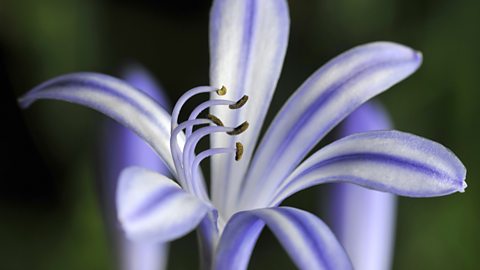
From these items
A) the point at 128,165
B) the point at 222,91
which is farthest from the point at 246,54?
the point at 128,165

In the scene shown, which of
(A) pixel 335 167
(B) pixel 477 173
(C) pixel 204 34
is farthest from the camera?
(C) pixel 204 34

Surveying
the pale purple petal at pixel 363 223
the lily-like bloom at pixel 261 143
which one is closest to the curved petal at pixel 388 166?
the lily-like bloom at pixel 261 143

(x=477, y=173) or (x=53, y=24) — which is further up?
(x=53, y=24)

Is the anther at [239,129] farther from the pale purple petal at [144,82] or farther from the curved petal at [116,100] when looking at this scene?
the pale purple petal at [144,82]

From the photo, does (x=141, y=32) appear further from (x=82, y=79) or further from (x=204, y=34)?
(x=82, y=79)

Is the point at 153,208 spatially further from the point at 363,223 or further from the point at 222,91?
the point at 363,223

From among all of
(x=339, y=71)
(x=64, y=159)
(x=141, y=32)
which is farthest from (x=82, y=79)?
(x=141, y=32)

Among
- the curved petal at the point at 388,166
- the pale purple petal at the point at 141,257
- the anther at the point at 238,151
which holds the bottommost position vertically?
the pale purple petal at the point at 141,257
